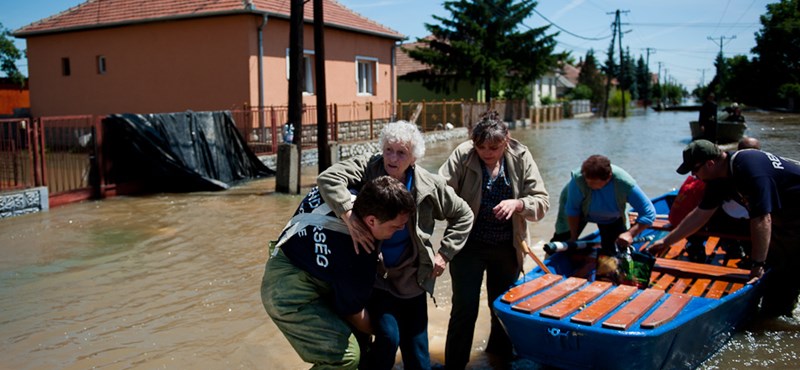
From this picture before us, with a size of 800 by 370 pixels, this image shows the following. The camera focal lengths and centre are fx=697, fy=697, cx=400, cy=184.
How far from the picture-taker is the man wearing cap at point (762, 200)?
16.5ft

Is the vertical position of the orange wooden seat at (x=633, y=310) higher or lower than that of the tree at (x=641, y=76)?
lower

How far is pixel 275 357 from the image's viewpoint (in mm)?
5152

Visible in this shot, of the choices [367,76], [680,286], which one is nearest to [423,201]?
[680,286]

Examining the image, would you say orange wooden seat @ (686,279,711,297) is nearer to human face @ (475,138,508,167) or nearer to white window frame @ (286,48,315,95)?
human face @ (475,138,508,167)

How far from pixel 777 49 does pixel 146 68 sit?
128 feet

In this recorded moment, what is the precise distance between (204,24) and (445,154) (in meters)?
8.43

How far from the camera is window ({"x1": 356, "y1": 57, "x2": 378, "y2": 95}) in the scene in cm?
2534

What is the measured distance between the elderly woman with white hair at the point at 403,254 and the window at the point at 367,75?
21.7 meters

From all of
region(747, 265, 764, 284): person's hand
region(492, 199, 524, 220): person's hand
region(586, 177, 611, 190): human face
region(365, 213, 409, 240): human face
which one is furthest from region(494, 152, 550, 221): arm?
region(747, 265, 764, 284): person's hand

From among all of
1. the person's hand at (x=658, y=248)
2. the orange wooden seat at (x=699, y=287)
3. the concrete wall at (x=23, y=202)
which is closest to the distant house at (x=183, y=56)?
the concrete wall at (x=23, y=202)

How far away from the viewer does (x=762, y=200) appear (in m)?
4.98

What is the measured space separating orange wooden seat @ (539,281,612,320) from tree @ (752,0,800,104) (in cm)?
3970

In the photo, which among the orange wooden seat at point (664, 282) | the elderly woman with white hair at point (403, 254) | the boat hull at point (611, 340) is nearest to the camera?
the elderly woman with white hair at point (403, 254)

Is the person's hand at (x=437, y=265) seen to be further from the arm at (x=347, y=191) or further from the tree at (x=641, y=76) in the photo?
the tree at (x=641, y=76)
